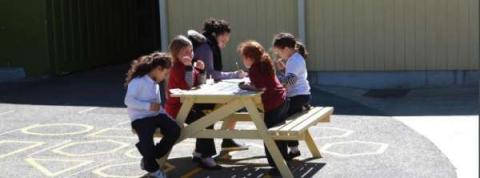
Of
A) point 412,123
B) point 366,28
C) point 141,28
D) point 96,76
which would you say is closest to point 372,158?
point 412,123

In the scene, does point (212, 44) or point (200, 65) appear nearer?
point (200, 65)

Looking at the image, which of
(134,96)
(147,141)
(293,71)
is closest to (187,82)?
(134,96)

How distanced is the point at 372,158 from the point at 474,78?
5.72m

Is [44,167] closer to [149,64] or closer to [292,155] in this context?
[149,64]

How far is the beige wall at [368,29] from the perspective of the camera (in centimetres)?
1289

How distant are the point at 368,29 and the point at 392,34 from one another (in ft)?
1.31

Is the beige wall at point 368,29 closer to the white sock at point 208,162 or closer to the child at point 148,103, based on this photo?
the white sock at point 208,162

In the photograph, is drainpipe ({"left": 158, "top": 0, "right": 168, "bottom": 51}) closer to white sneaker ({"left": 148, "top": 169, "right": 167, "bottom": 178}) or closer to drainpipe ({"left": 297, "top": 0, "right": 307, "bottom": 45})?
drainpipe ({"left": 297, "top": 0, "right": 307, "bottom": 45})

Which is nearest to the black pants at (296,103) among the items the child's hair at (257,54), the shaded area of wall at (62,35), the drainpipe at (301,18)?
the child's hair at (257,54)

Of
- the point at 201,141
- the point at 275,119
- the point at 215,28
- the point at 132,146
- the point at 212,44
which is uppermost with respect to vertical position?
the point at 215,28

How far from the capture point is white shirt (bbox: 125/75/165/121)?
694 cm

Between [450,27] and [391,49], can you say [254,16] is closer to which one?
[391,49]

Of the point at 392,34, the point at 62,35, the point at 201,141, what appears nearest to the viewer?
the point at 201,141

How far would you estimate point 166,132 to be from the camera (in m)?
7.11
